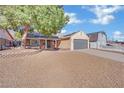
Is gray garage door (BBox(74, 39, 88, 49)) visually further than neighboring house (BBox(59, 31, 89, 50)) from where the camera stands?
No

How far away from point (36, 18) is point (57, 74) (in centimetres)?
528

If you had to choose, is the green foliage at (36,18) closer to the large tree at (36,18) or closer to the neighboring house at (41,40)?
the large tree at (36,18)

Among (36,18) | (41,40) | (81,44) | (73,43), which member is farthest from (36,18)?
(73,43)

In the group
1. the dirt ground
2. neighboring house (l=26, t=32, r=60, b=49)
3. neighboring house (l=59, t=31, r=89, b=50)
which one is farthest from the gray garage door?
the dirt ground

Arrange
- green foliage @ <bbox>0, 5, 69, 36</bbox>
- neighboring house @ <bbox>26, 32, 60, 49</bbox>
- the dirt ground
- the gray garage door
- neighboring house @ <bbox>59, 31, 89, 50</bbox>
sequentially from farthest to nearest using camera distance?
neighboring house @ <bbox>26, 32, 60, 49</bbox> < neighboring house @ <bbox>59, 31, 89, 50</bbox> < the gray garage door < green foliage @ <bbox>0, 5, 69, 36</bbox> < the dirt ground

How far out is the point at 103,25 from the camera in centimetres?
1086

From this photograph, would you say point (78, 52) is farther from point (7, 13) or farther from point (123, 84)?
point (123, 84)

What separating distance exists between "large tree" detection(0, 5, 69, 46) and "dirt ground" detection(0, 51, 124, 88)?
2.49 m

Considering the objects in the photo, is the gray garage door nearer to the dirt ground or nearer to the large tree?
the large tree

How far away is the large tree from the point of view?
40.6ft

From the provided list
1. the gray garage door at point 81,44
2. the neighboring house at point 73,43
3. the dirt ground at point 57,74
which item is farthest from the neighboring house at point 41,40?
the dirt ground at point 57,74

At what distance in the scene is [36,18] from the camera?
43.9 feet

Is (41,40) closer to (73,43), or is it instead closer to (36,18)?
(73,43)
